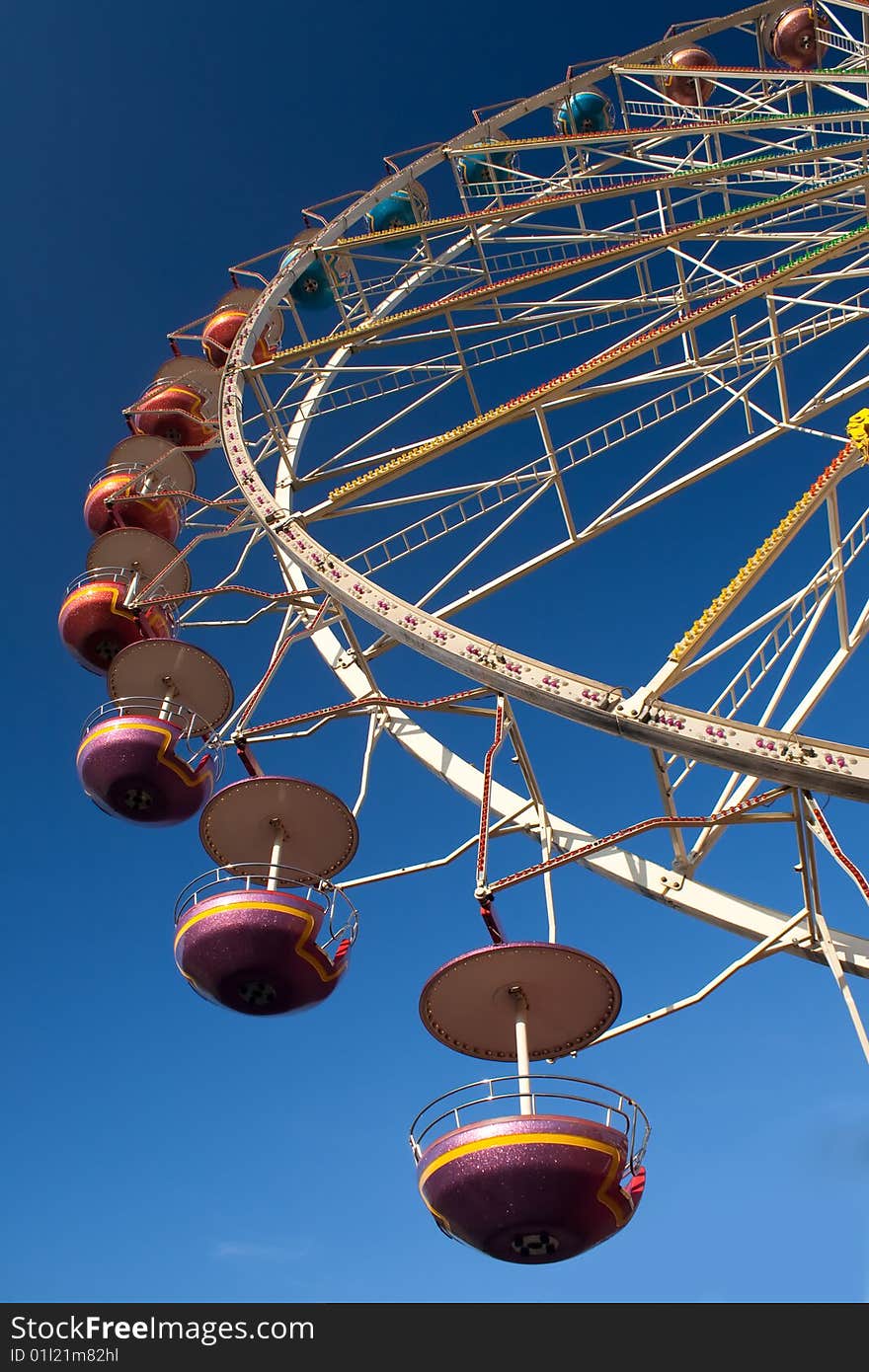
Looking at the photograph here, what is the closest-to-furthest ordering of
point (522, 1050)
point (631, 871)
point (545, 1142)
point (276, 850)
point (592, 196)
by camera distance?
point (545, 1142) < point (522, 1050) < point (631, 871) < point (276, 850) < point (592, 196)

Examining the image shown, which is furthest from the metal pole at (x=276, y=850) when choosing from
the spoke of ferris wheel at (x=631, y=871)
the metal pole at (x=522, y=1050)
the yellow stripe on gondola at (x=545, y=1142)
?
the yellow stripe on gondola at (x=545, y=1142)

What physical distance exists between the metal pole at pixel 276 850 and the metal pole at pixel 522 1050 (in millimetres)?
2659

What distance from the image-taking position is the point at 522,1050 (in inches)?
285

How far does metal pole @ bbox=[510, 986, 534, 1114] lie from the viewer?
22.0 feet

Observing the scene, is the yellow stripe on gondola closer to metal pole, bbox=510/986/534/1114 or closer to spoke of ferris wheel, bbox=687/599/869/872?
metal pole, bbox=510/986/534/1114

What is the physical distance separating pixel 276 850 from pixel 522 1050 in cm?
331

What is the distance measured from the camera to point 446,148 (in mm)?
16062

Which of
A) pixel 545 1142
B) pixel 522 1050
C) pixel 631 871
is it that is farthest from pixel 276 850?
pixel 545 1142

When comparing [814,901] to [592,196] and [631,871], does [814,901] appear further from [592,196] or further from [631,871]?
[592,196]

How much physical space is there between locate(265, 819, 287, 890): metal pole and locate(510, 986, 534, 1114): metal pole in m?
2.66

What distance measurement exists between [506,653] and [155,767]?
4.49 metres

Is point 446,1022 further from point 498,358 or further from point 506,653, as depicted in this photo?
point 498,358

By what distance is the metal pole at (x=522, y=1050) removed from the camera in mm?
6703
